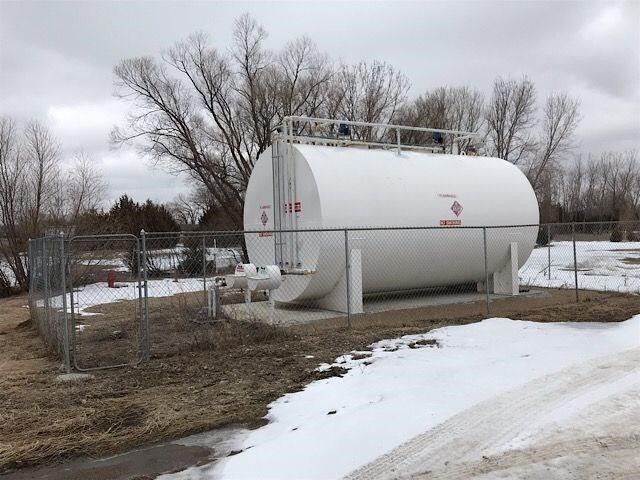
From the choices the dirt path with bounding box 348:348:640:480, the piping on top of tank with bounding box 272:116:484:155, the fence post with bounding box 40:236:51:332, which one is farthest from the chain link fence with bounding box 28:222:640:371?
the dirt path with bounding box 348:348:640:480

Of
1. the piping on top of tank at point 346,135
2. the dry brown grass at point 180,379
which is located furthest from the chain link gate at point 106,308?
the piping on top of tank at point 346,135

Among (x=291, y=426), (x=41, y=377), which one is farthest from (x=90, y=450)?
(x=41, y=377)

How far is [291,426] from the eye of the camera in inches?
→ 204

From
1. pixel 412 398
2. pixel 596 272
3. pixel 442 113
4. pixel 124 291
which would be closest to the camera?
pixel 412 398

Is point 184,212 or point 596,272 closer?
point 596,272

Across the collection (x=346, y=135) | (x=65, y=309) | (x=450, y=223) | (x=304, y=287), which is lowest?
(x=304, y=287)

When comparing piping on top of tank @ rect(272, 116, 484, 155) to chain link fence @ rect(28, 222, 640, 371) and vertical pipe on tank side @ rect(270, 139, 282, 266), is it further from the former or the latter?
chain link fence @ rect(28, 222, 640, 371)

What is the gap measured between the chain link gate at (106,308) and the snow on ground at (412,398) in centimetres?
344

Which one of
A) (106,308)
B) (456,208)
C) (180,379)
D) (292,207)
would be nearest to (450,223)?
(456,208)

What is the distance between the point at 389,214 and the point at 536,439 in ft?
25.4

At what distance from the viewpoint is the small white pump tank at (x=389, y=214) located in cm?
1130

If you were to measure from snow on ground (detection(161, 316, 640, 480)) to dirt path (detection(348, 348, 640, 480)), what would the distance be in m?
0.03

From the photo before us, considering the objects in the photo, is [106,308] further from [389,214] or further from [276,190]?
[389,214]

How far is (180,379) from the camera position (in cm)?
713
